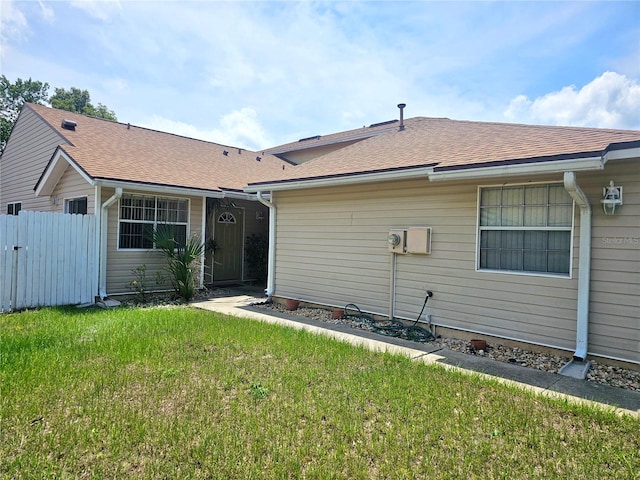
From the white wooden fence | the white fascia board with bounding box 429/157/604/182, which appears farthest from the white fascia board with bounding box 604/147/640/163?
the white wooden fence

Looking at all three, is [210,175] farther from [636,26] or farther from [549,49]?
[636,26]

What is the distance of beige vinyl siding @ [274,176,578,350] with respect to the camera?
559 centimetres

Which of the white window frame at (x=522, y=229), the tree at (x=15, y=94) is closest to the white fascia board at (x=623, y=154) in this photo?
the white window frame at (x=522, y=229)

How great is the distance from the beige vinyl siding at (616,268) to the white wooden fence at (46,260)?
9.40m

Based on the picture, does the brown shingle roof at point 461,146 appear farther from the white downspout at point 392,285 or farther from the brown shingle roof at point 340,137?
the brown shingle roof at point 340,137

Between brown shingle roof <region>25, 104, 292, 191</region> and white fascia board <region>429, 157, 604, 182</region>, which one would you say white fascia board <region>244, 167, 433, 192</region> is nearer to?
white fascia board <region>429, 157, 604, 182</region>

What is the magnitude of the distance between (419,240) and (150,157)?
8.44 m

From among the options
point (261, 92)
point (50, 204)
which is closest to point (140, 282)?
point (50, 204)

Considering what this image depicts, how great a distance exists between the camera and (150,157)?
11.2 meters

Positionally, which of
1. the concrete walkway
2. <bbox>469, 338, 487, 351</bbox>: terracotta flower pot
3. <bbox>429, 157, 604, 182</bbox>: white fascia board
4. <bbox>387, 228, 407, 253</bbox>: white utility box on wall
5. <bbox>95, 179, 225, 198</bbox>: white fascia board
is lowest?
the concrete walkway

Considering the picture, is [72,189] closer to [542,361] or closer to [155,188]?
[155,188]

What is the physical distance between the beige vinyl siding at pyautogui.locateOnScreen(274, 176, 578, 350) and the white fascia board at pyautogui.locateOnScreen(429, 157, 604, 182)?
502 millimetres

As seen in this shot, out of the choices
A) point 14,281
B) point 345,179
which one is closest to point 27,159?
point 14,281

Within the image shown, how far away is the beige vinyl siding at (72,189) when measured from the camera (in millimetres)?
9148
